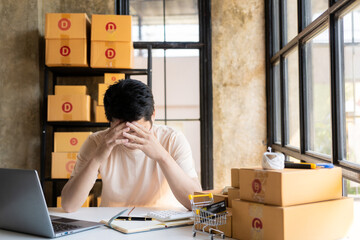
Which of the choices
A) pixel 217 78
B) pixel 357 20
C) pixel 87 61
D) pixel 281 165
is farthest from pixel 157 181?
pixel 217 78

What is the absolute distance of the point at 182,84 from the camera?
3852mm

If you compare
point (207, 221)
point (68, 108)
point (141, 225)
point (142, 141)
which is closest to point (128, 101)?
point (142, 141)

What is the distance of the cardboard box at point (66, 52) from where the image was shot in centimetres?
A: 318

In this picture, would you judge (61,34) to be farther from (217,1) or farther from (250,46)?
(250,46)

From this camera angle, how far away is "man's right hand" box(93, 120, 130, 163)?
1.71 meters

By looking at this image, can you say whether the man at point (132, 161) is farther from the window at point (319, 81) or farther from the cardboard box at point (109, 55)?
the cardboard box at point (109, 55)

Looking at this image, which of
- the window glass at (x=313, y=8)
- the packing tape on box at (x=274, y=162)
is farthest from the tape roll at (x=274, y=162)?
the window glass at (x=313, y=8)

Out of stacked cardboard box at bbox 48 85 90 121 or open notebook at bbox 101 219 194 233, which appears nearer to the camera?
open notebook at bbox 101 219 194 233

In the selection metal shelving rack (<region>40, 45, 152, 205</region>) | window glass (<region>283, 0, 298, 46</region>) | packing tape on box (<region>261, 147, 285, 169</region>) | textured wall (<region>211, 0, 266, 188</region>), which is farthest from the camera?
textured wall (<region>211, 0, 266, 188</region>)

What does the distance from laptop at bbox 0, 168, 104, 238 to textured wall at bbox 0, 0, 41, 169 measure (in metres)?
2.22

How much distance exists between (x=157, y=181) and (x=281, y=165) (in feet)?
3.01

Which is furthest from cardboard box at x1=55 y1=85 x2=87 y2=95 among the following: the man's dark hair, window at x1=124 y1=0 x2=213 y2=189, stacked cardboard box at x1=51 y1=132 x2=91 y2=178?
the man's dark hair

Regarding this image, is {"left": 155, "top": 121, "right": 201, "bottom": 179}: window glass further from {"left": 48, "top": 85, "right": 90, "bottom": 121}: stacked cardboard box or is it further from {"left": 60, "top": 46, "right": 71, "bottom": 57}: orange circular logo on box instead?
{"left": 60, "top": 46, "right": 71, "bottom": 57}: orange circular logo on box

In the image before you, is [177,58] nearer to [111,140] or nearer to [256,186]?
[111,140]
